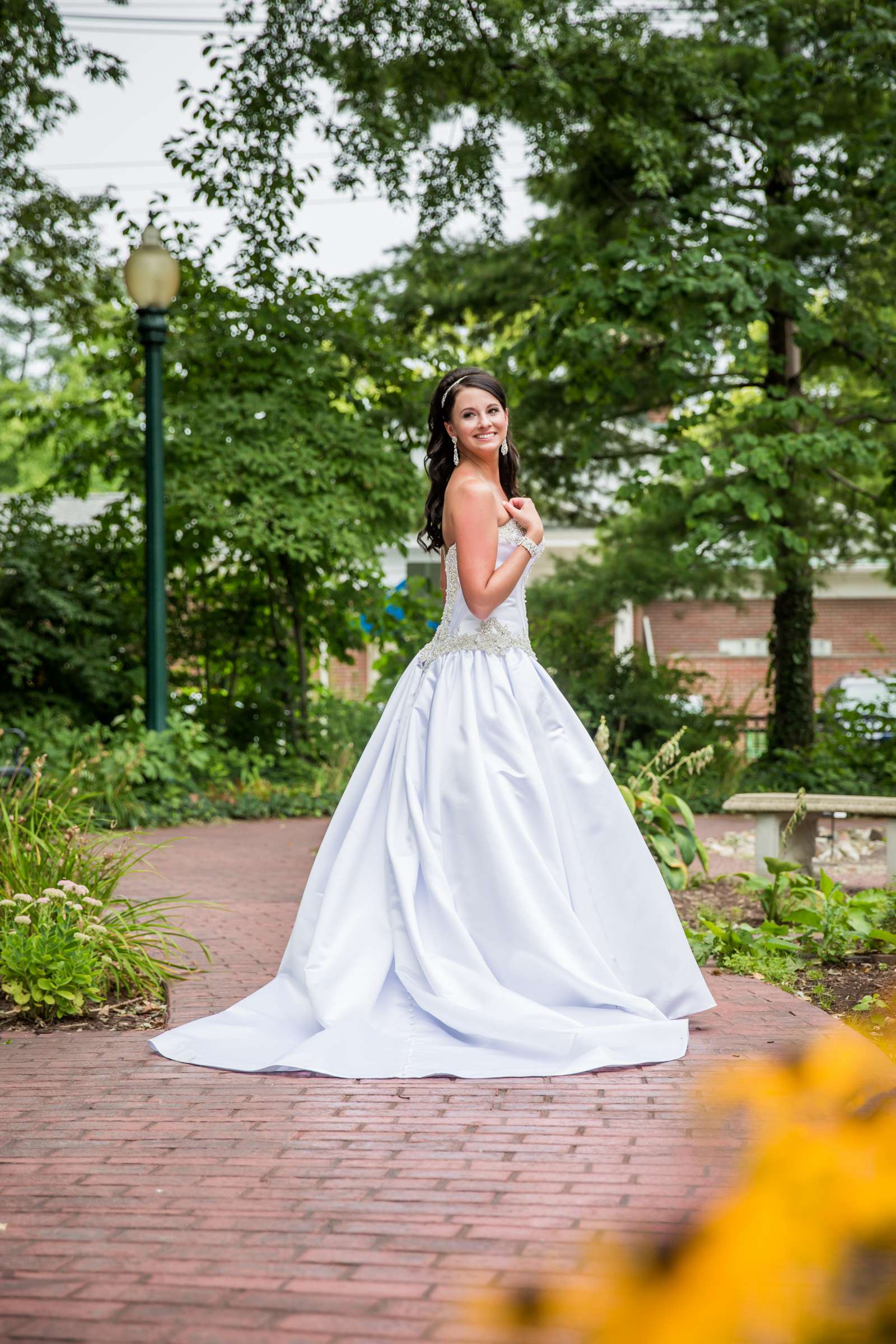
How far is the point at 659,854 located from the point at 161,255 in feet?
20.0

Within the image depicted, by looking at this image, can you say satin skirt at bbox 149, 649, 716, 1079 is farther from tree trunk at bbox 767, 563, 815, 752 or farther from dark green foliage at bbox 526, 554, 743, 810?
tree trunk at bbox 767, 563, 815, 752

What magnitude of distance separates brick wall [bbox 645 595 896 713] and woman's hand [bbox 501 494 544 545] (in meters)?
18.7

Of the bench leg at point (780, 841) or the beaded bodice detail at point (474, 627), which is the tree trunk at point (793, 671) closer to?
the bench leg at point (780, 841)

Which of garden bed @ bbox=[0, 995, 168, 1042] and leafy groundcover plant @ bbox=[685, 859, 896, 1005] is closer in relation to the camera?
garden bed @ bbox=[0, 995, 168, 1042]

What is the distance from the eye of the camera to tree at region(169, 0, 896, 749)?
9.77m

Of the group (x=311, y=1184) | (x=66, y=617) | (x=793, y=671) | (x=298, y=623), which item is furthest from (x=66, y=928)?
(x=793, y=671)


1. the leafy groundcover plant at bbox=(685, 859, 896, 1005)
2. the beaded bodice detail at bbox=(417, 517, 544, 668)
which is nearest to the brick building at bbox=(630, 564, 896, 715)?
the leafy groundcover plant at bbox=(685, 859, 896, 1005)

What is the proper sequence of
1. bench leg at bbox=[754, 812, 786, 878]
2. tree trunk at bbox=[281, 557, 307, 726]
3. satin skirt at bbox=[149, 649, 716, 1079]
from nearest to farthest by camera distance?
1. satin skirt at bbox=[149, 649, 716, 1079]
2. bench leg at bbox=[754, 812, 786, 878]
3. tree trunk at bbox=[281, 557, 307, 726]

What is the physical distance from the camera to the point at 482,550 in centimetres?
411

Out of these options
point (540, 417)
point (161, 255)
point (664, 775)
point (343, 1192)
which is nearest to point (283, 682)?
point (540, 417)

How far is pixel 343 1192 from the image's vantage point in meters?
2.64

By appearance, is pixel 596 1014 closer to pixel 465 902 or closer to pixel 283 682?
pixel 465 902

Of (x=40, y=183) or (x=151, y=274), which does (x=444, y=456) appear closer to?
(x=151, y=274)

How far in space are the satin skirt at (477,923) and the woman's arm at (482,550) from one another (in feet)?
0.96
